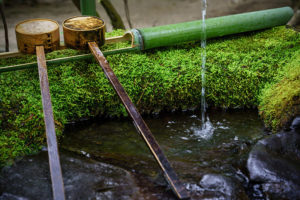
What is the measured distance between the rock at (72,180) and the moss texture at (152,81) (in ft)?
1.30

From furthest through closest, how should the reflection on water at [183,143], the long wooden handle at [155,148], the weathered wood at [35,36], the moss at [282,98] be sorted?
the weathered wood at [35,36], the moss at [282,98], the reflection on water at [183,143], the long wooden handle at [155,148]

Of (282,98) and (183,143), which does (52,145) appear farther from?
(282,98)

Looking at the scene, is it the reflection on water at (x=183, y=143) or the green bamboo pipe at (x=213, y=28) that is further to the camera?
the green bamboo pipe at (x=213, y=28)

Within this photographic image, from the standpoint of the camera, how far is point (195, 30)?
3.81 meters

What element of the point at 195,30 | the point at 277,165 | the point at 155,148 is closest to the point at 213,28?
the point at 195,30

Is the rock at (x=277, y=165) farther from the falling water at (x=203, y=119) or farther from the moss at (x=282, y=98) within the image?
the falling water at (x=203, y=119)

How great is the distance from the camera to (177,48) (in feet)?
12.9

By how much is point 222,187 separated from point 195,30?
2.06m

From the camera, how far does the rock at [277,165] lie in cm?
235

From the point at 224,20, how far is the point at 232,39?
0.30m

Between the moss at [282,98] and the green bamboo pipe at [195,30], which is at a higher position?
the green bamboo pipe at [195,30]

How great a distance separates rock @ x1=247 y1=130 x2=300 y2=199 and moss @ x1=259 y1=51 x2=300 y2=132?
34cm

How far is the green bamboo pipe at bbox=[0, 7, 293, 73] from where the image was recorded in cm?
362

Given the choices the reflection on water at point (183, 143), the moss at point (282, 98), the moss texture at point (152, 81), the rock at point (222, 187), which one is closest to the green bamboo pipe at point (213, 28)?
the moss texture at point (152, 81)
